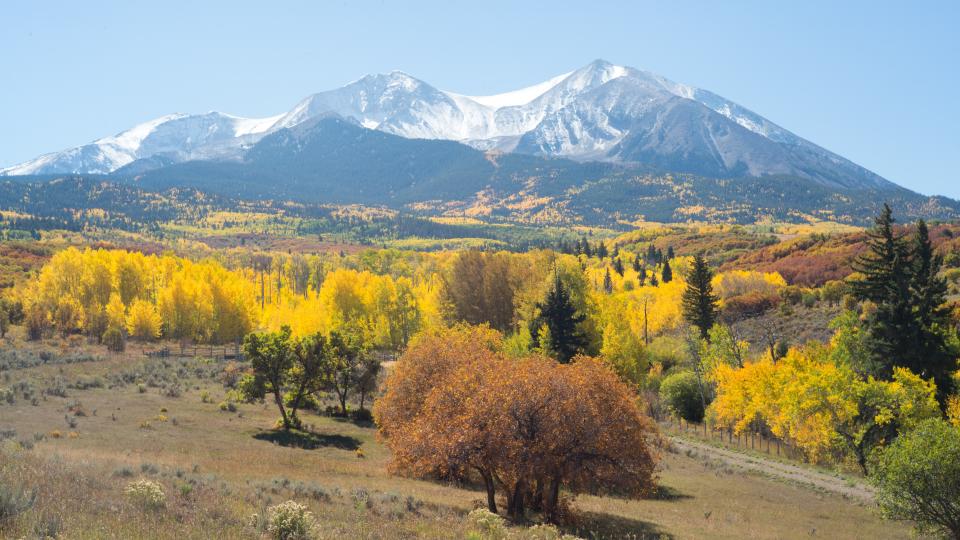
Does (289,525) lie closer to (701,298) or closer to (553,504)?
(553,504)

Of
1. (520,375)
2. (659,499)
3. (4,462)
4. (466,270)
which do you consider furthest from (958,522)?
(466,270)

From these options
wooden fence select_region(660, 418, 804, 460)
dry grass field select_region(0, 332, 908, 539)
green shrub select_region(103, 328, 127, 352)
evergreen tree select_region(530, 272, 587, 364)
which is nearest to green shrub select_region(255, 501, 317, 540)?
dry grass field select_region(0, 332, 908, 539)

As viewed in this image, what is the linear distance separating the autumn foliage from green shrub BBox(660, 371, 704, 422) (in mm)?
46225

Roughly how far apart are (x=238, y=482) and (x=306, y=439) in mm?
20279

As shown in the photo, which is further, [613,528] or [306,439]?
[306,439]

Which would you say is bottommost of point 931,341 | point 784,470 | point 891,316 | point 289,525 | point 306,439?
point 784,470

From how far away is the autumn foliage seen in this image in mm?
25203

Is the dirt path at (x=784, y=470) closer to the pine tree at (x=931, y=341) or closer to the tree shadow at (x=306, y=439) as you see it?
the pine tree at (x=931, y=341)

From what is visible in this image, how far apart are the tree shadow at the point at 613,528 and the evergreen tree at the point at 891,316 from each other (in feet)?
115

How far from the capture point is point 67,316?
10494 cm

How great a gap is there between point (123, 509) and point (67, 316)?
10567 cm

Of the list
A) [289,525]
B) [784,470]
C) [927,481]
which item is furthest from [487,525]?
[784,470]

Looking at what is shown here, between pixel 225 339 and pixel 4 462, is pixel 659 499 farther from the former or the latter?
pixel 225 339

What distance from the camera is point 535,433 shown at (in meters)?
25.4
